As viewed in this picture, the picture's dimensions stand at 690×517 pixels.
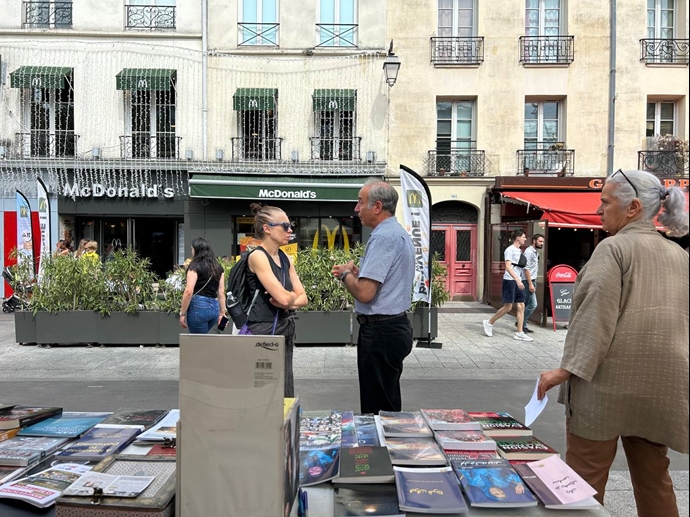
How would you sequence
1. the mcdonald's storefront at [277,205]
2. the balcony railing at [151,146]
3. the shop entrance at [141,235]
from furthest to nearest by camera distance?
the shop entrance at [141,235] → the balcony railing at [151,146] → the mcdonald's storefront at [277,205]

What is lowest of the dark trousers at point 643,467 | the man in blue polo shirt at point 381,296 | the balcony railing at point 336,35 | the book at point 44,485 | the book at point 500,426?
the dark trousers at point 643,467

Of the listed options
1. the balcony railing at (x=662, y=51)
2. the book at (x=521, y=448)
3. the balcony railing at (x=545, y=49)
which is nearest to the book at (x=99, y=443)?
the book at (x=521, y=448)

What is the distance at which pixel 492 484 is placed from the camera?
1943 mm

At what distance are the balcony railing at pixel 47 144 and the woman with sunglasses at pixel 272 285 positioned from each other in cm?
1406

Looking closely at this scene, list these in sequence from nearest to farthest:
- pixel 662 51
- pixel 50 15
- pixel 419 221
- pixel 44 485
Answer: pixel 44 485 < pixel 419 221 < pixel 662 51 < pixel 50 15

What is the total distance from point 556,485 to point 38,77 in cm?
1695

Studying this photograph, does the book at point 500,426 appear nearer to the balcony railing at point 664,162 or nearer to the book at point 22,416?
the book at point 22,416

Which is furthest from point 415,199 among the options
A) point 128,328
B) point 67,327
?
point 67,327

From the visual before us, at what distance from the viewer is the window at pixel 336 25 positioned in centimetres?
1557

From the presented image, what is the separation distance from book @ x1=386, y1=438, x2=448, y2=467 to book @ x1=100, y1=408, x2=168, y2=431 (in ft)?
3.85

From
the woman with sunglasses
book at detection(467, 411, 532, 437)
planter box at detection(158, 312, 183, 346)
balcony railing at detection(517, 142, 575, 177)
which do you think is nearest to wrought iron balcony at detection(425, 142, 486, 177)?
balcony railing at detection(517, 142, 575, 177)

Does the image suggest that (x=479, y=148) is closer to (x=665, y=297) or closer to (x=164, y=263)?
(x=164, y=263)

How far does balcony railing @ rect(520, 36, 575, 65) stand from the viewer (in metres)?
15.2

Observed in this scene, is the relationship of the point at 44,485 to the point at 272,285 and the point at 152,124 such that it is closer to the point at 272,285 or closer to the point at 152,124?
the point at 272,285
